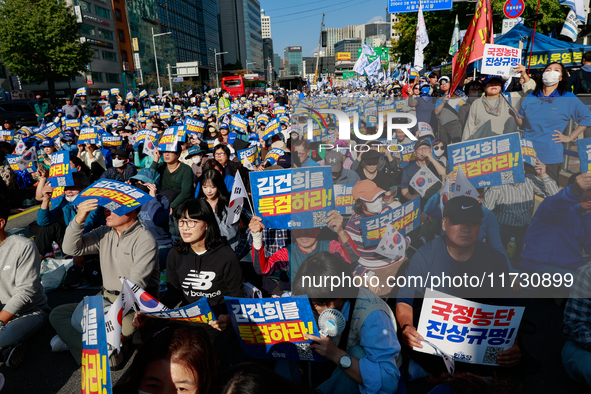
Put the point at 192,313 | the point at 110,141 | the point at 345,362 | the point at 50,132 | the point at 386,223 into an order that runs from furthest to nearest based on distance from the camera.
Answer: the point at 50,132 < the point at 110,141 < the point at 386,223 < the point at 192,313 < the point at 345,362

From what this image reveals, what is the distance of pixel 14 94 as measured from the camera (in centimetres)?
3234

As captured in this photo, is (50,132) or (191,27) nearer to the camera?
(50,132)

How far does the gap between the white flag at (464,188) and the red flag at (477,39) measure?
2769 mm

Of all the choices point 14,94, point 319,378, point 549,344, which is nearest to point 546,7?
point 549,344

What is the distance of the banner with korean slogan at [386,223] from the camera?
108 inches

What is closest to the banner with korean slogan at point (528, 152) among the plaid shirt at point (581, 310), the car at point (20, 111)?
the plaid shirt at point (581, 310)

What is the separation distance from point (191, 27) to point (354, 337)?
104m

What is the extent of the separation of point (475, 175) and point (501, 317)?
3.47 ft

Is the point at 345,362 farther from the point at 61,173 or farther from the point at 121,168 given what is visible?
the point at 121,168

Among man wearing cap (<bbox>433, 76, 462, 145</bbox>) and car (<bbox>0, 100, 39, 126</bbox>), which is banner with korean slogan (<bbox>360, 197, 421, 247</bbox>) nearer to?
man wearing cap (<bbox>433, 76, 462, 145</bbox>)

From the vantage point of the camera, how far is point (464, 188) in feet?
8.80

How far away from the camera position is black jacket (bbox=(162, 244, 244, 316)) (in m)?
3.06

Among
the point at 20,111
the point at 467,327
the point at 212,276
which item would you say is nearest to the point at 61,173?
the point at 212,276

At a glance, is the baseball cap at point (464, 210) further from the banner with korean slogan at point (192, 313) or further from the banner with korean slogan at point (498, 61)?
the banner with korean slogan at point (498, 61)
